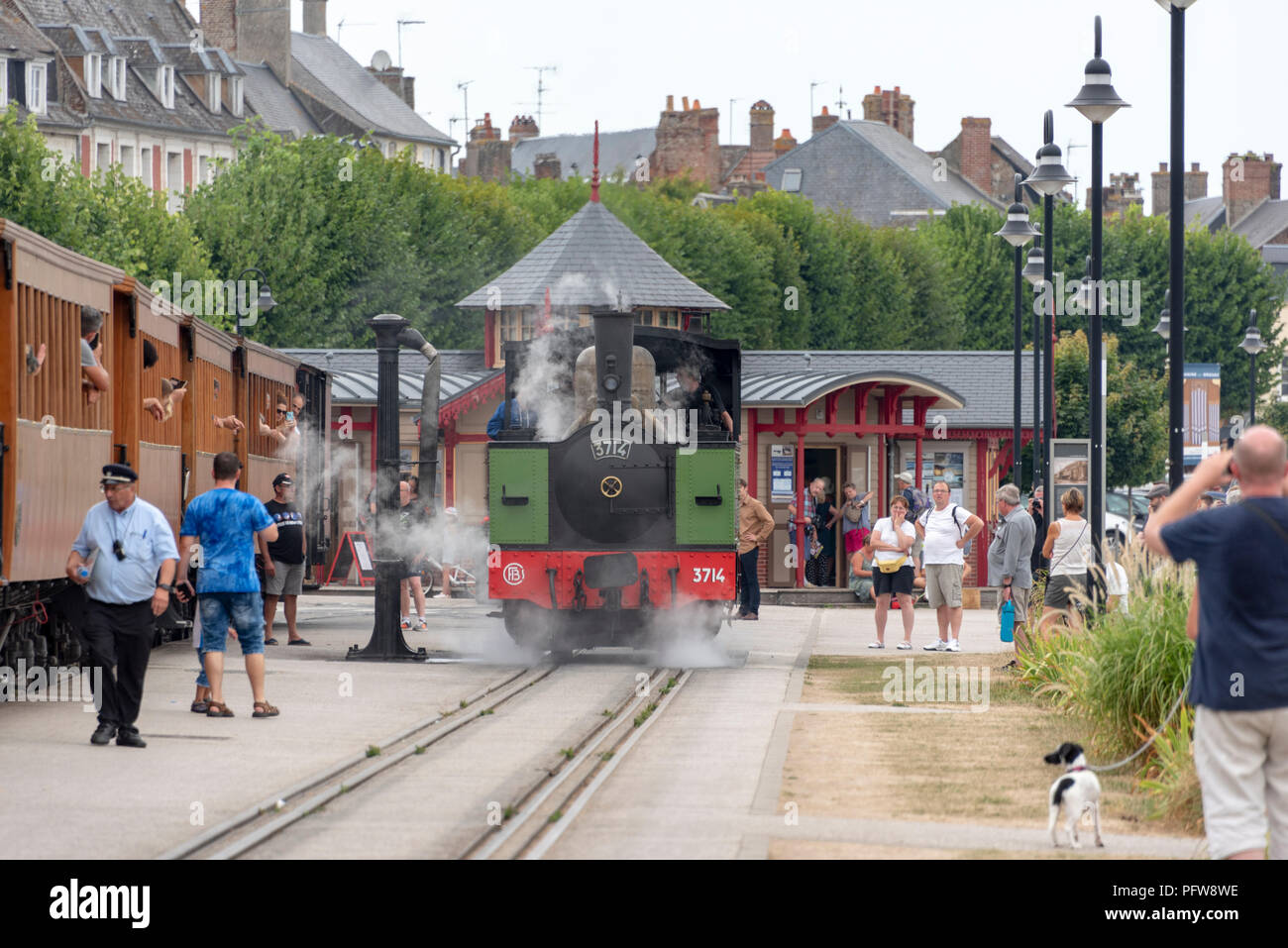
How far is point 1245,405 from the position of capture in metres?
76.9

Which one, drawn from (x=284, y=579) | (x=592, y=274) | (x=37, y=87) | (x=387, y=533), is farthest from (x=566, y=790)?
(x=37, y=87)

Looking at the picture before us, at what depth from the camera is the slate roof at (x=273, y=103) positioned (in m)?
81.2

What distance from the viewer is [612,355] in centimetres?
1827

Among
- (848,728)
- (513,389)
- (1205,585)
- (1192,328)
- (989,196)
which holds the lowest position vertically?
(848,728)

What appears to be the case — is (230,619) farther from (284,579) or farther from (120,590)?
(284,579)

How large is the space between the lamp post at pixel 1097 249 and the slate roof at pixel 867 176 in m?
72.4

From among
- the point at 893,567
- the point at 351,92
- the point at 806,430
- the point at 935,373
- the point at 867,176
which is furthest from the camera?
the point at 351,92

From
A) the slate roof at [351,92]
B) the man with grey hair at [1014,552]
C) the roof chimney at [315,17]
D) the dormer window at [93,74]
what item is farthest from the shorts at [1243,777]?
the roof chimney at [315,17]

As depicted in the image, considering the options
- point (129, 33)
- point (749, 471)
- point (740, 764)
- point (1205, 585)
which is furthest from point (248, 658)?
point (129, 33)

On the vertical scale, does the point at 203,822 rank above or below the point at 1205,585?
below

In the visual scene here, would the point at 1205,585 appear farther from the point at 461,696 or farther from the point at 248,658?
the point at 461,696

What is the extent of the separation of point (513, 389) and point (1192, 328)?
59771 millimetres

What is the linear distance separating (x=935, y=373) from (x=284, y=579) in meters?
22.1

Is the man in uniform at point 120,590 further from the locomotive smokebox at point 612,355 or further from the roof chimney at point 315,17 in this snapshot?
the roof chimney at point 315,17
